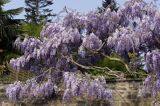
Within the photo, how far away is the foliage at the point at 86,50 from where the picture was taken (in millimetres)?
9500

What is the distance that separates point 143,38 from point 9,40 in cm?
1441

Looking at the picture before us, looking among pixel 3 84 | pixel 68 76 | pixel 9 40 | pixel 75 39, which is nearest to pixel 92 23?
pixel 75 39

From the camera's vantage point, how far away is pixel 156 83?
368 inches

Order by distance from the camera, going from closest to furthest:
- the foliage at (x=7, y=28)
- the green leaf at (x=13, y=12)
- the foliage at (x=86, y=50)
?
1. the foliage at (x=86, y=50)
2. the foliage at (x=7, y=28)
3. the green leaf at (x=13, y=12)

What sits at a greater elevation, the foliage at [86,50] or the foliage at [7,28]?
the foliage at [7,28]

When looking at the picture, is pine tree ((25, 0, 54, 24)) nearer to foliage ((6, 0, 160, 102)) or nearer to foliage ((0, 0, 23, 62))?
foliage ((0, 0, 23, 62))

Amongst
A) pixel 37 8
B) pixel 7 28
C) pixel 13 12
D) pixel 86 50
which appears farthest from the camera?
pixel 37 8

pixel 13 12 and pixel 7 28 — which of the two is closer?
pixel 7 28

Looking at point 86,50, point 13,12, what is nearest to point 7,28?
point 13,12

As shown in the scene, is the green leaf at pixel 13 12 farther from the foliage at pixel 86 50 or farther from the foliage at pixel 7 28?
the foliage at pixel 86 50

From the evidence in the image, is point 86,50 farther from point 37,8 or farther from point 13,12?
point 37,8

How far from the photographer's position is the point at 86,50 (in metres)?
10.2

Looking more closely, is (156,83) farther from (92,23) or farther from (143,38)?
(92,23)

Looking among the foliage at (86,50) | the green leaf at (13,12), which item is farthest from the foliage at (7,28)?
the foliage at (86,50)
